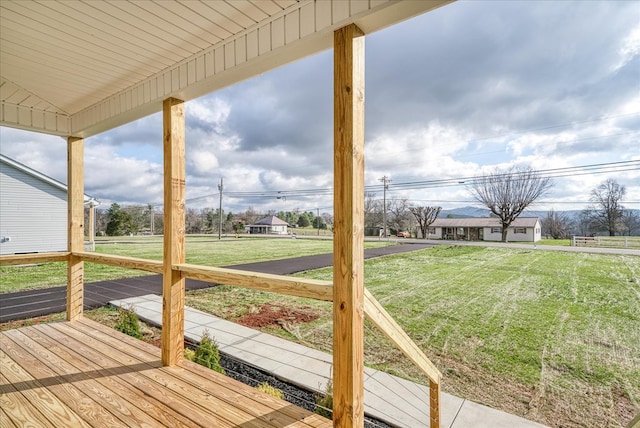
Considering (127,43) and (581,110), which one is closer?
(127,43)

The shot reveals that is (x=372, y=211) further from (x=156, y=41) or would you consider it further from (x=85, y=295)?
(x=85, y=295)

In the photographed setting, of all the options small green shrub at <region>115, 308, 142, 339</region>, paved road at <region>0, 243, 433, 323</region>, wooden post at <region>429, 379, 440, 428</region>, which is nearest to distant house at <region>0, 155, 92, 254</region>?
paved road at <region>0, 243, 433, 323</region>

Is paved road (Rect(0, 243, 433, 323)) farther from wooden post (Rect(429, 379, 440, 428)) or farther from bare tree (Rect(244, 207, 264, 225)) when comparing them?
bare tree (Rect(244, 207, 264, 225))

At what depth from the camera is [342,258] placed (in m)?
1.30

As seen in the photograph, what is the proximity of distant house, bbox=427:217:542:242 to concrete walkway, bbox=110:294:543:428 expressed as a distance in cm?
737

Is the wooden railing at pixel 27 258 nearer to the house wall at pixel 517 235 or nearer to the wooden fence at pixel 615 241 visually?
the wooden fence at pixel 615 241

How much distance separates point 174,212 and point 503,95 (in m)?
8.15

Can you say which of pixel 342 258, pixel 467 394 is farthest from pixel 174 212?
pixel 467 394

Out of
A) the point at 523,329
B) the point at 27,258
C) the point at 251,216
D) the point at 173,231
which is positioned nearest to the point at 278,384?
the point at 173,231

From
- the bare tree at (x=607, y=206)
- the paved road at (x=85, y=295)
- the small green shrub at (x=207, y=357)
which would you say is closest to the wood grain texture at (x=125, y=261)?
the small green shrub at (x=207, y=357)

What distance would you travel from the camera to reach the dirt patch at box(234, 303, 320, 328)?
4.56 metres

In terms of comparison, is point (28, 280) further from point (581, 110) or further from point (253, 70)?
point (581, 110)

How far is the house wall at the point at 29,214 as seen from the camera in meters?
9.09

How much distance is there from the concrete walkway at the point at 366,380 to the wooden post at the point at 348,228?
123cm
